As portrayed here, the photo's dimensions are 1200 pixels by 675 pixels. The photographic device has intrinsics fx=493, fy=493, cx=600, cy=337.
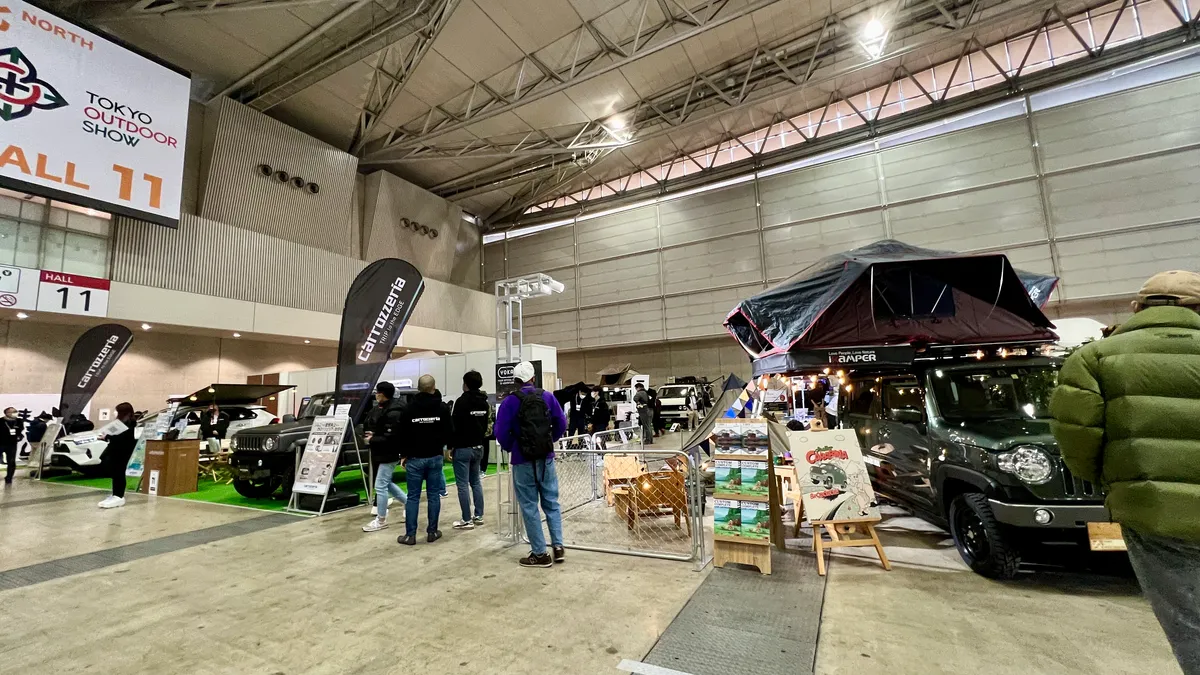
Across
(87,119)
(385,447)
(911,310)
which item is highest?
(87,119)

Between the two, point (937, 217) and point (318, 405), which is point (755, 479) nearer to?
point (318, 405)

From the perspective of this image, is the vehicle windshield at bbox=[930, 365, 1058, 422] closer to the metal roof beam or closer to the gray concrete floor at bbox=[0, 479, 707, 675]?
the gray concrete floor at bbox=[0, 479, 707, 675]

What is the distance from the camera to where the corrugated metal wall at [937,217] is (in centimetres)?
1473

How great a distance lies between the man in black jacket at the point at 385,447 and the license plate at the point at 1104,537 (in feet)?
17.6

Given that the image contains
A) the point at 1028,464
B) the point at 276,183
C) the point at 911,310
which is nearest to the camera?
the point at 1028,464

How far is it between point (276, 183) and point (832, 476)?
1826 cm

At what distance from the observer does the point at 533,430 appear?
4.18 meters

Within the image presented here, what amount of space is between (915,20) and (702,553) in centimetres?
1779

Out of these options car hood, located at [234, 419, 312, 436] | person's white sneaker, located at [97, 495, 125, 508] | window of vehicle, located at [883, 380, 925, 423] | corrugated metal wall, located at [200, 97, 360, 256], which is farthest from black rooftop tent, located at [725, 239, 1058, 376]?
corrugated metal wall, located at [200, 97, 360, 256]

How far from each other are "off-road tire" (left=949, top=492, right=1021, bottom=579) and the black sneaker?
3283mm

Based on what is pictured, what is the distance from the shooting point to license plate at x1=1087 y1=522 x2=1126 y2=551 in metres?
2.97

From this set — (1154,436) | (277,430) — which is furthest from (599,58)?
(1154,436)

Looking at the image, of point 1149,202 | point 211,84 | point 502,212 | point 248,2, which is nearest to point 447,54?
point 248,2

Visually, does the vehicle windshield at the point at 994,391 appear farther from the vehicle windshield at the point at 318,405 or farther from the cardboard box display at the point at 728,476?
the vehicle windshield at the point at 318,405
